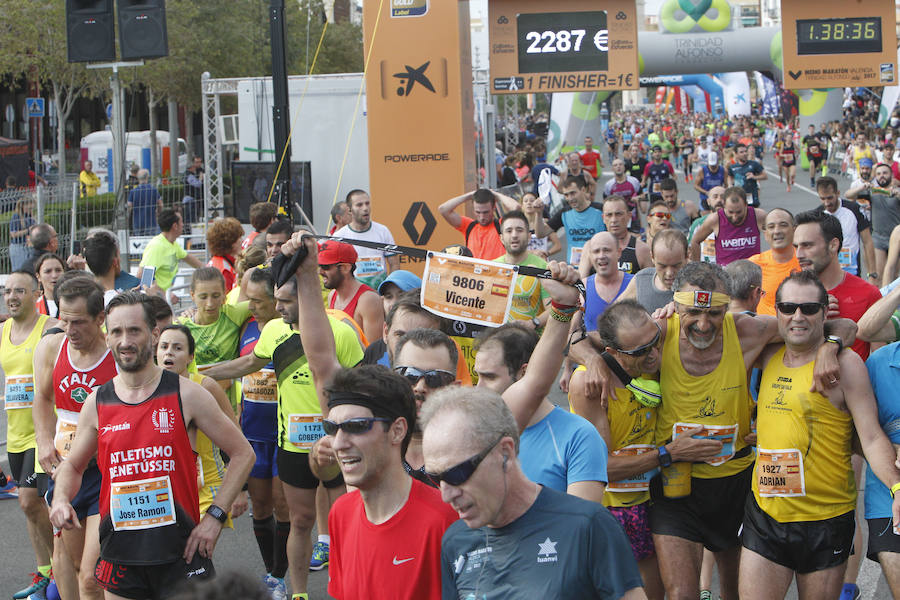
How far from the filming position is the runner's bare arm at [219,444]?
14.2 ft

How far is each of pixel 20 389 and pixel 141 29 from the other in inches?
265

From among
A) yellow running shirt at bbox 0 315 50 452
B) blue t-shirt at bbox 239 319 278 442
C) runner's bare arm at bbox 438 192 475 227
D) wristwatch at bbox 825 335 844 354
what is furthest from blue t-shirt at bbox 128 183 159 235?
wristwatch at bbox 825 335 844 354

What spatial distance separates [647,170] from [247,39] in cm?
1862

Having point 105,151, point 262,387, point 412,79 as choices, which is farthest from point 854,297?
point 105,151

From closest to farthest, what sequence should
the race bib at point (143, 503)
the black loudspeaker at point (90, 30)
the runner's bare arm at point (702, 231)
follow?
1. the race bib at point (143, 503)
2. the runner's bare arm at point (702, 231)
3. the black loudspeaker at point (90, 30)

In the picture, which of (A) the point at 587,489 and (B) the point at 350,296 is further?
(B) the point at 350,296

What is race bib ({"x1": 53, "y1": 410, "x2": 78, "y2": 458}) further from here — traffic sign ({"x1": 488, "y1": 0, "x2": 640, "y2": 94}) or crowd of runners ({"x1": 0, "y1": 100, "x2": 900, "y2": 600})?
traffic sign ({"x1": 488, "y1": 0, "x2": 640, "y2": 94})

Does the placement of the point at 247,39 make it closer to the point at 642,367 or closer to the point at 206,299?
the point at 206,299

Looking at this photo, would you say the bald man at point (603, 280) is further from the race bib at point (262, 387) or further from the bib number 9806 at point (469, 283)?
the bib number 9806 at point (469, 283)

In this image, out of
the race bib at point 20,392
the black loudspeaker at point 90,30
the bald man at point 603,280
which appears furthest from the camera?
the black loudspeaker at point 90,30

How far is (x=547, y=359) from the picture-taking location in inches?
142

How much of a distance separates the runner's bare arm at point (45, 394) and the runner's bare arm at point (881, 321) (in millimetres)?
3840

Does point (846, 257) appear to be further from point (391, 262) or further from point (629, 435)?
point (629, 435)

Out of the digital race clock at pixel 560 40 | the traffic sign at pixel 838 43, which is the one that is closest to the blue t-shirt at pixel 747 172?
the traffic sign at pixel 838 43
